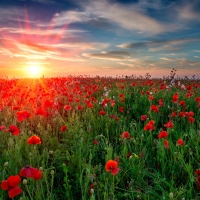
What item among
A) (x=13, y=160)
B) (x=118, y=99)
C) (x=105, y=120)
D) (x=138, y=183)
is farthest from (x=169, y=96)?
(x=13, y=160)

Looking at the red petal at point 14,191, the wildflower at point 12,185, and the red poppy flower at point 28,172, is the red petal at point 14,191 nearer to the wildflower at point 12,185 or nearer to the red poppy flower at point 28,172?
the wildflower at point 12,185

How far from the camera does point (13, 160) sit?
2.75m

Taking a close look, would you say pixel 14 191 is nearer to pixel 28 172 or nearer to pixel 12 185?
pixel 12 185

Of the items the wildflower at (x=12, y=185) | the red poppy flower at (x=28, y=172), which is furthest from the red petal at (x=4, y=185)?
the red poppy flower at (x=28, y=172)

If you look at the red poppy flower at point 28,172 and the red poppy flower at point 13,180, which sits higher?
the red poppy flower at point 28,172

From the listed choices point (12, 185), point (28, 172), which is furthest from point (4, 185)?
point (28, 172)

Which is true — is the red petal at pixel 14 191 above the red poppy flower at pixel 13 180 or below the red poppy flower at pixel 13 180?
below

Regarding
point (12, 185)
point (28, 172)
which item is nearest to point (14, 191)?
point (12, 185)

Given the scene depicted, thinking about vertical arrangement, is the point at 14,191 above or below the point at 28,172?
below

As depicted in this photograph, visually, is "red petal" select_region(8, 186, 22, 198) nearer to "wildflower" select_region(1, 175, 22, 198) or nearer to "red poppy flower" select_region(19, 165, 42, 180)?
"wildflower" select_region(1, 175, 22, 198)

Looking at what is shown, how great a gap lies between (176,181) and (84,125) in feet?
6.87

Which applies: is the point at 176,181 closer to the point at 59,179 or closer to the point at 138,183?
the point at 138,183

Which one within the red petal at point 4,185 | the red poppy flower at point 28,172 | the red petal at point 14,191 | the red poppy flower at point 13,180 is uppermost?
the red poppy flower at point 28,172

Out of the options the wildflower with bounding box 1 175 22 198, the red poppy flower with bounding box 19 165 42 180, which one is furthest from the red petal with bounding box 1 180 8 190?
the red poppy flower with bounding box 19 165 42 180
